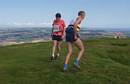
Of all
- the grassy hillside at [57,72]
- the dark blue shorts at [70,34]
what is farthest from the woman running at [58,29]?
the dark blue shorts at [70,34]

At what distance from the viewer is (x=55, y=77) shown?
2070 cm

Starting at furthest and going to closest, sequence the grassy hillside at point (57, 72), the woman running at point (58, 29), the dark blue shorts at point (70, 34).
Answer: the woman running at point (58, 29)
the dark blue shorts at point (70, 34)
the grassy hillside at point (57, 72)

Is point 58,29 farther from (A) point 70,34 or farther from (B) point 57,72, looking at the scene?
(B) point 57,72

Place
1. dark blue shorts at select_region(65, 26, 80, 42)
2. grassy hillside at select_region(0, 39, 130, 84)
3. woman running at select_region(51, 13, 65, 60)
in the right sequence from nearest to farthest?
1. grassy hillside at select_region(0, 39, 130, 84)
2. dark blue shorts at select_region(65, 26, 80, 42)
3. woman running at select_region(51, 13, 65, 60)

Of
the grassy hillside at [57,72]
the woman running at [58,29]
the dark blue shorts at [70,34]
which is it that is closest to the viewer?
the grassy hillside at [57,72]

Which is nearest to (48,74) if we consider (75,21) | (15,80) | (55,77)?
(55,77)

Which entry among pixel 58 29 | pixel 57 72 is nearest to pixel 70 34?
pixel 57 72

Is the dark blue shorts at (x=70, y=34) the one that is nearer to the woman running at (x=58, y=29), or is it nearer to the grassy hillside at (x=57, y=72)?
the grassy hillside at (x=57, y=72)

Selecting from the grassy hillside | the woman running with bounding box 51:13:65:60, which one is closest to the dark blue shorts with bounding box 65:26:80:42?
the grassy hillside

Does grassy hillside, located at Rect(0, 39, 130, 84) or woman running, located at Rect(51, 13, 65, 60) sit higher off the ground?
woman running, located at Rect(51, 13, 65, 60)

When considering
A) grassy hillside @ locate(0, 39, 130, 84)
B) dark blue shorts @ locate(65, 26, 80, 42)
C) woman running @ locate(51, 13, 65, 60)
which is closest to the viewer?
grassy hillside @ locate(0, 39, 130, 84)

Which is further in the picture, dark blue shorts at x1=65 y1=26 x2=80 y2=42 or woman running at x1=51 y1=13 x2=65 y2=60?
woman running at x1=51 y1=13 x2=65 y2=60

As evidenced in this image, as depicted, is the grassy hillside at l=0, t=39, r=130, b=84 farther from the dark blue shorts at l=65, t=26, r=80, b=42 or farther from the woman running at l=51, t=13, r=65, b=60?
the dark blue shorts at l=65, t=26, r=80, b=42

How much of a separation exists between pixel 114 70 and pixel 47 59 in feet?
17.8
